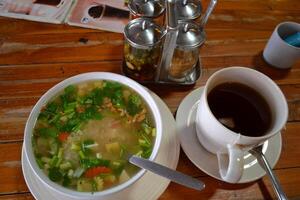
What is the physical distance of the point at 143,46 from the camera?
81 centimetres

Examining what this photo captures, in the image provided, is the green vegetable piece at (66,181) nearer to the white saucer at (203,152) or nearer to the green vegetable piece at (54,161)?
the green vegetable piece at (54,161)

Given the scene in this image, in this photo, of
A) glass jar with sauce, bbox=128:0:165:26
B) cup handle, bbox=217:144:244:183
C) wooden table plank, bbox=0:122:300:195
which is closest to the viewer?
cup handle, bbox=217:144:244:183

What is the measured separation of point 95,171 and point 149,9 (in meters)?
0.47

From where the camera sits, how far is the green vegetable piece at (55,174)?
0.65 meters

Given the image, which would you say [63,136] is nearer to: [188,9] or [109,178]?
[109,178]

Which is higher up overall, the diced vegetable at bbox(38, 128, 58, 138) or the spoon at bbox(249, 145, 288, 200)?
the diced vegetable at bbox(38, 128, 58, 138)

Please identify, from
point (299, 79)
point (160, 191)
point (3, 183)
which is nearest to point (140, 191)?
point (160, 191)

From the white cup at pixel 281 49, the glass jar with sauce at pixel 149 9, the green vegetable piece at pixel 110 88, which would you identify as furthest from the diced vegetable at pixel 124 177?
the white cup at pixel 281 49

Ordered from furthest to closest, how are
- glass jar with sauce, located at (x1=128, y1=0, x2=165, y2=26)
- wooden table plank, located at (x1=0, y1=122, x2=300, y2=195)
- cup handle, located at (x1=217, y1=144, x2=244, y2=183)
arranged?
1. glass jar with sauce, located at (x1=128, y1=0, x2=165, y2=26)
2. wooden table plank, located at (x1=0, y1=122, x2=300, y2=195)
3. cup handle, located at (x1=217, y1=144, x2=244, y2=183)

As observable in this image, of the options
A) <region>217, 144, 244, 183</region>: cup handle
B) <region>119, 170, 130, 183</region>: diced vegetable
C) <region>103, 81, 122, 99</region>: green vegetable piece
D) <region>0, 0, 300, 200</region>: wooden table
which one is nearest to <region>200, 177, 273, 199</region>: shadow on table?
<region>0, 0, 300, 200</region>: wooden table

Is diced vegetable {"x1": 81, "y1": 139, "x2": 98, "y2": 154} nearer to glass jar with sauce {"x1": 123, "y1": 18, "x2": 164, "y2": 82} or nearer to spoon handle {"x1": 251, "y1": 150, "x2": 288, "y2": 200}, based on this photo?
glass jar with sauce {"x1": 123, "y1": 18, "x2": 164, "y2": 82}

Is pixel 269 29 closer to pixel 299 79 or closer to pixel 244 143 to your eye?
pixel 299 79

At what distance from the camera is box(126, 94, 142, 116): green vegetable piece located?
78cm

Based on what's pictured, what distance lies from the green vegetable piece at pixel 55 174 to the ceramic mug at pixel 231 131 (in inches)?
13.1
